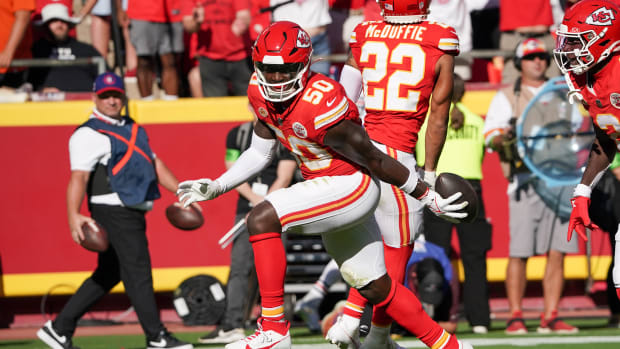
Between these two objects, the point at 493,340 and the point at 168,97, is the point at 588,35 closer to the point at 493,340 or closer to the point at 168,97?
the point at 493,340

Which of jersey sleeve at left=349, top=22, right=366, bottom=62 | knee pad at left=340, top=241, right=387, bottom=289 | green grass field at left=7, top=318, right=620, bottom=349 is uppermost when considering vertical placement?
jersey sleeve at left=349, top=22, right=366, bottom=62

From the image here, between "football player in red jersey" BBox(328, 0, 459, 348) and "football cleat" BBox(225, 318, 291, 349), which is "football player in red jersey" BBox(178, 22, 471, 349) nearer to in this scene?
"football cleat" BBox(225, 318, 291, 349)

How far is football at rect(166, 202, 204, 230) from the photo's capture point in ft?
25.1

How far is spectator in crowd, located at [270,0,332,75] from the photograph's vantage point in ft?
30.8

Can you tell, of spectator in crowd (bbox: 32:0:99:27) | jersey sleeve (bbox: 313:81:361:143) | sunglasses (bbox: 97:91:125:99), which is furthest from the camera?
spectator in crowd (bbox: 32:0:99:27)

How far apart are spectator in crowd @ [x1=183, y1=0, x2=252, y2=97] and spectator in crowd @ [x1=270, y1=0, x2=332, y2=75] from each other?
33cm

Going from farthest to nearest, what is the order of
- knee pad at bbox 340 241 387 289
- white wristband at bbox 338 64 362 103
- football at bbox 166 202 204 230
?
football at bbox 166 202 204 230 → white wristband at bbox 338 64 362 103 → knee pad at bbox 340 241 387 289

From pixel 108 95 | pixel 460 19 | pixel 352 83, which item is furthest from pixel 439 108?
pixel 460 19

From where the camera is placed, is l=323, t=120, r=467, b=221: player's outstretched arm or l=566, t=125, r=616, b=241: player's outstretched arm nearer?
l=323, t=120, r=467, b=221: player's outstretched arm

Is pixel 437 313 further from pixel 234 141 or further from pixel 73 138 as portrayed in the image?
pixel 73 138

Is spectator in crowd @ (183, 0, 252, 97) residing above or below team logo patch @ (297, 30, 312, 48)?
below

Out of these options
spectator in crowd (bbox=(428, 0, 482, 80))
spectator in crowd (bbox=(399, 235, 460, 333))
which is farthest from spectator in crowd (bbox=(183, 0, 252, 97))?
spectator in crowd (bbox=(399, 235, 460, 333))

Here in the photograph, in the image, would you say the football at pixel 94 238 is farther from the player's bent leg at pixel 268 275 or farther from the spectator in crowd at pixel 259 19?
the spectator in crowd at pixel 259 19

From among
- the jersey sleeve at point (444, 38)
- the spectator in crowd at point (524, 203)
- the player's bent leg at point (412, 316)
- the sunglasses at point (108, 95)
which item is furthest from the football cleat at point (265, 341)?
the spectator in crowd at point (524, 203)
